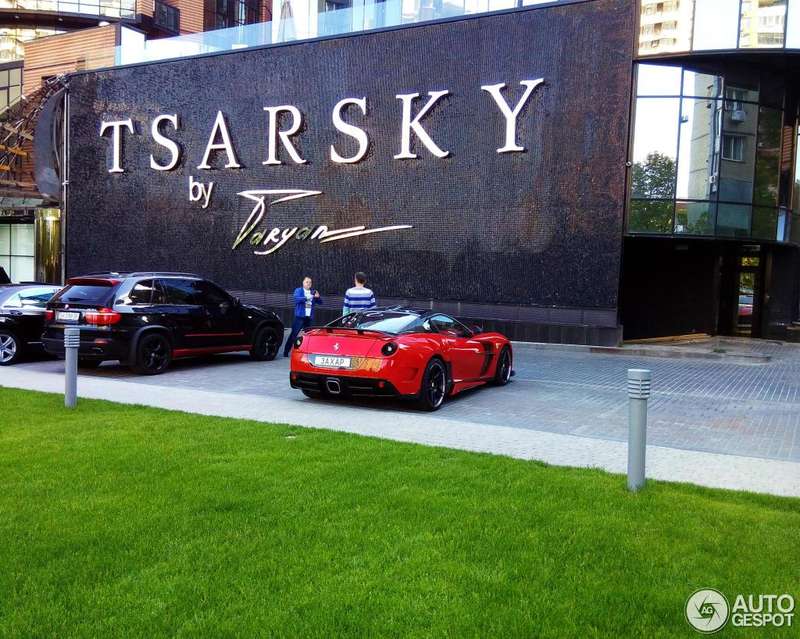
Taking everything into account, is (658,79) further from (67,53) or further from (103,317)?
(67,53)

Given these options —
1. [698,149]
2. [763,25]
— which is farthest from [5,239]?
[763,25]

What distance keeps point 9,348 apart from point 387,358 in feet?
25.8

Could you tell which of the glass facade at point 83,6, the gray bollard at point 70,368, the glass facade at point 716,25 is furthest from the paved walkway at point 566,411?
the glass facade at point 83,6

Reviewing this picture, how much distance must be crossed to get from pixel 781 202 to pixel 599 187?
5515 millimetres

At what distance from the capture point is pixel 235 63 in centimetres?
2206

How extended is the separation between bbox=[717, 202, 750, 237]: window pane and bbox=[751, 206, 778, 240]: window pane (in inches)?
11.4

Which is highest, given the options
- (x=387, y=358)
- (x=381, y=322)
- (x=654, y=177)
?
(x=654, y=177)

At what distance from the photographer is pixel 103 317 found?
11547mm

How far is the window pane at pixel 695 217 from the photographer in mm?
16922

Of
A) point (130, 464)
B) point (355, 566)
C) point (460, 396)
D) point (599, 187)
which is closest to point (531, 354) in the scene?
point (599, 187)

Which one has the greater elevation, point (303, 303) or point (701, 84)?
point (701, 84)

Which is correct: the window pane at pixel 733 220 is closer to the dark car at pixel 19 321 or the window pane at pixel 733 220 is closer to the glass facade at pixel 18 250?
the dark car at pixel 19 321

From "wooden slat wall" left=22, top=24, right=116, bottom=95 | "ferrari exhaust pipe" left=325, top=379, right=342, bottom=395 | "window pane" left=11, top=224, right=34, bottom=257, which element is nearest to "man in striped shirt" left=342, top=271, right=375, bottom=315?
"ferrari exhaust pipe" left=325, top=379, right=342, bottom=395
